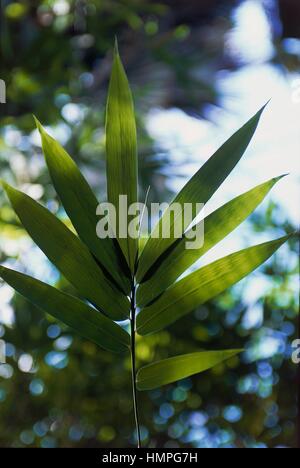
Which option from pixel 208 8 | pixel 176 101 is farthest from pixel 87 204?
pixel 208 8

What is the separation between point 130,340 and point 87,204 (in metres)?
0.12

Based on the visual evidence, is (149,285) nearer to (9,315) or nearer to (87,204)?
(87,204)

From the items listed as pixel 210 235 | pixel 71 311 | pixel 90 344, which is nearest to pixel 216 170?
pixel 210 235

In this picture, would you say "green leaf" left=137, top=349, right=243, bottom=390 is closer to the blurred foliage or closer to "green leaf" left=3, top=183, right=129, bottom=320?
"green leaf" left=3, top=183, right=129, bottom=320

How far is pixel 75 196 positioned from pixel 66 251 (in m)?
0.04

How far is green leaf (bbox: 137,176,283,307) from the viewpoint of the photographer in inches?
18.4

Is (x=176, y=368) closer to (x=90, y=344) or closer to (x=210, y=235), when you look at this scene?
(x=210, y=235)

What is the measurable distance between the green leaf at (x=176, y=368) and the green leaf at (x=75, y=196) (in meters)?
0.09

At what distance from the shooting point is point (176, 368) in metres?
0.48

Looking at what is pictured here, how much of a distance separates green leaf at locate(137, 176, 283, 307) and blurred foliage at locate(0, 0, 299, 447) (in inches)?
43.4

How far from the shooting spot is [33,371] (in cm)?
161

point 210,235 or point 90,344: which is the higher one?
point 90,344

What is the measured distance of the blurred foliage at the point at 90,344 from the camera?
159 cm

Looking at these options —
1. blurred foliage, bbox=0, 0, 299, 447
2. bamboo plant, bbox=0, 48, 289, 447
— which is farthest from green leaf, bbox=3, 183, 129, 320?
blurred foliage, bbox=0, 0, 299, 447
